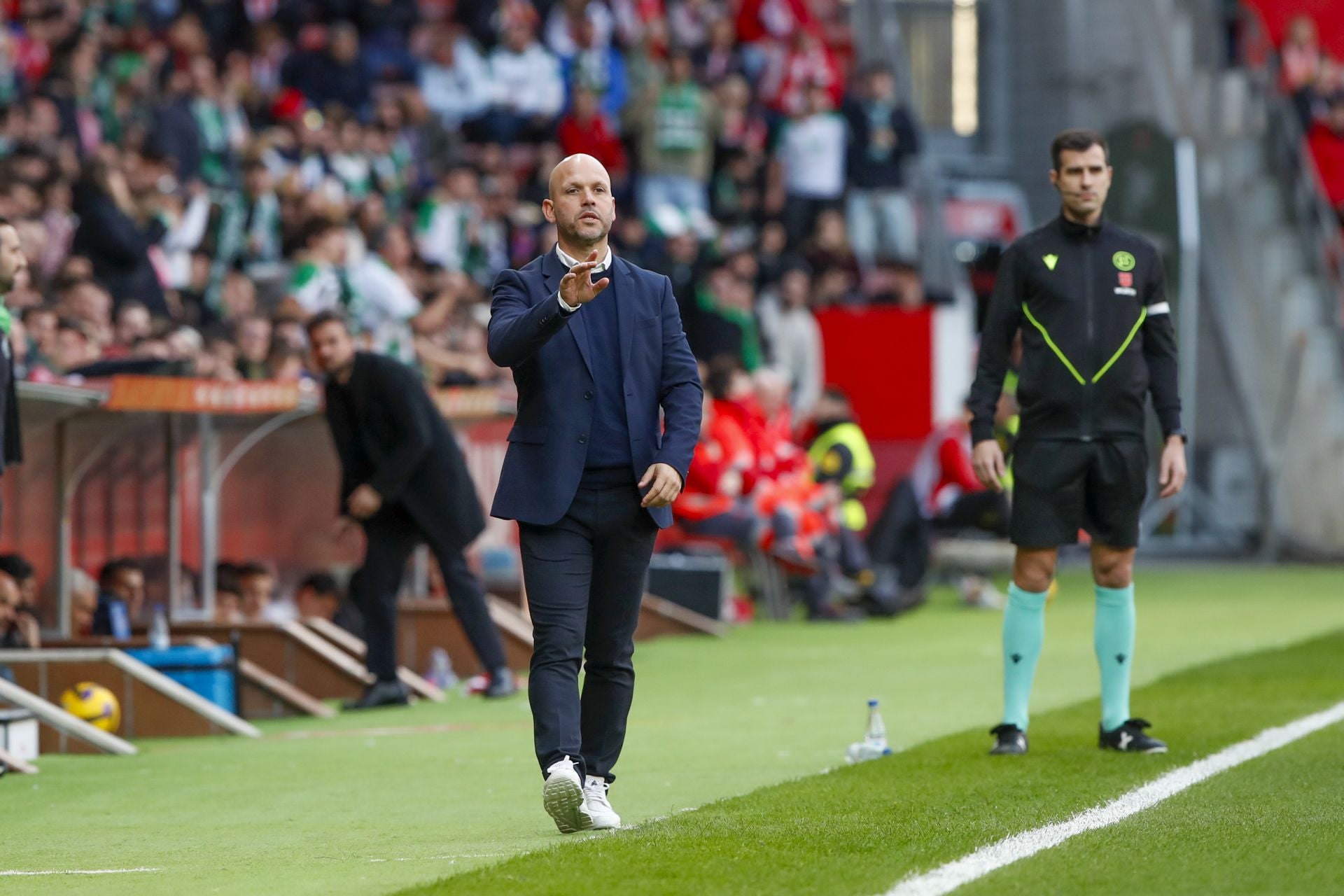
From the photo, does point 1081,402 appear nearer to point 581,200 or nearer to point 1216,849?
point 581,200

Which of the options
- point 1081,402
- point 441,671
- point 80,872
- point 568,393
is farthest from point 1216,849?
point 441,671

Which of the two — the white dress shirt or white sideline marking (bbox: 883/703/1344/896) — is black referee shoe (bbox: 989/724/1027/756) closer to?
white sideline marking (bbox: 883/703/1344/896)

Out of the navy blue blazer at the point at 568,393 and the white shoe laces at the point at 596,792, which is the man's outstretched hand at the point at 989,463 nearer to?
the navy blue blazer at the point at 568,393

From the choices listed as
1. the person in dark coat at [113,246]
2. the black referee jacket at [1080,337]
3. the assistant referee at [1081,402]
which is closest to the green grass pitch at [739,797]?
the assistant referee at [1081,402]

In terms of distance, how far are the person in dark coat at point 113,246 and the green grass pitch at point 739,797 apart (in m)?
4.56

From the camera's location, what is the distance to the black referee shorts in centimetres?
854

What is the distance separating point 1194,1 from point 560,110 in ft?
28.9

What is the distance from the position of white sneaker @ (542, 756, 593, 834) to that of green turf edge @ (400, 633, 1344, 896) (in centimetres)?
11

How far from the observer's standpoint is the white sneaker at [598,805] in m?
6.77

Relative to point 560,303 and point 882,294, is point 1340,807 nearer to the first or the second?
point 560,303

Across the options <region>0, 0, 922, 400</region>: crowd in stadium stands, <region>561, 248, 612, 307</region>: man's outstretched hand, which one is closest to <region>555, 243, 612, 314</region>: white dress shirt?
<region>561, 248, 612, 307</region>: man's outstretched hand

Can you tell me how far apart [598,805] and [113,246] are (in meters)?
9.12

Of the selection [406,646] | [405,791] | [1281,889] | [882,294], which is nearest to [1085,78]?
[882,294]

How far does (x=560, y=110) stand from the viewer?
21.1 m
